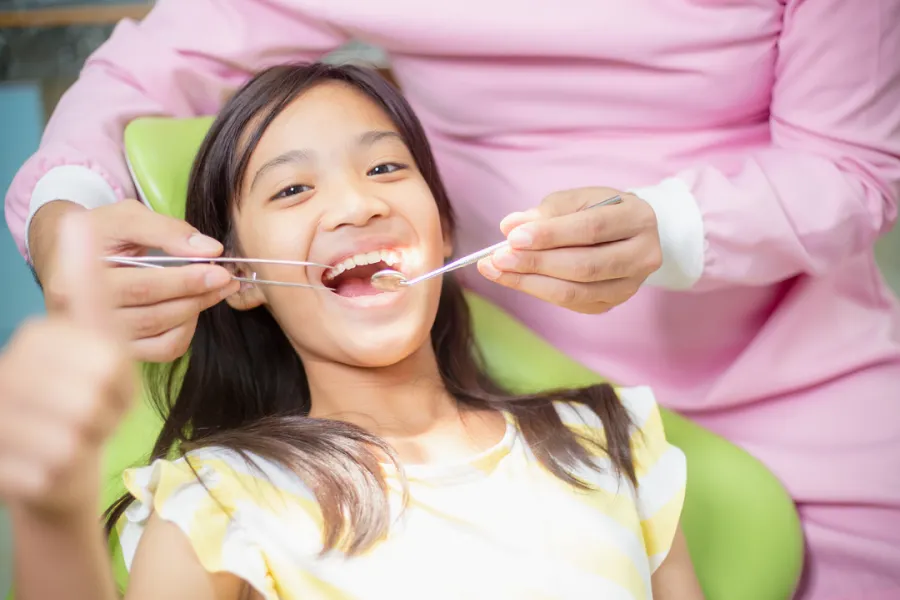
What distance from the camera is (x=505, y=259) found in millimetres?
832

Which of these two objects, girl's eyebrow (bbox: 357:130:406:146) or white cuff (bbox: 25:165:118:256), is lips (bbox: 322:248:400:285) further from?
white cuff (bbox: 25:165:118:256)

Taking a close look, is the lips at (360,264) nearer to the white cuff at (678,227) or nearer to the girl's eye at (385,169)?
the girl's eye at (385,169)

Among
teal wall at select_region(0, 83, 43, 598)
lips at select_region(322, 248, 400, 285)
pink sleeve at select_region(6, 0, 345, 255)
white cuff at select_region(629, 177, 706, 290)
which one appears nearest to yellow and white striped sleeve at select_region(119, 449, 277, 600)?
lips at select_region(322, 248, 400, 285)

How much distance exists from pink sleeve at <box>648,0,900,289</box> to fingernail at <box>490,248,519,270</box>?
27 centimetres

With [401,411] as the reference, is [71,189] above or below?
above

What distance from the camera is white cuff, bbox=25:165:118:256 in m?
0.97

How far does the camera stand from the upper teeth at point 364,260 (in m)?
0.90

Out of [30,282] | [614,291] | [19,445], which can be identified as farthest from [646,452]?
[30,282]

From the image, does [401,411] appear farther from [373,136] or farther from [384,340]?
[373,136]

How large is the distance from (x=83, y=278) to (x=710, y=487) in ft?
2.78

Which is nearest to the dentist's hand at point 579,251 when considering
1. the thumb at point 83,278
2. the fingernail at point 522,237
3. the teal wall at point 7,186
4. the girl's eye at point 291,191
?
the fingernail at point 522,237

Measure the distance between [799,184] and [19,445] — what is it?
885mm

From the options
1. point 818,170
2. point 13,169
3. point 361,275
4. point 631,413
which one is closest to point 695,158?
point 818,170

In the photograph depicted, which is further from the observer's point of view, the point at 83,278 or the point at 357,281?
the point at 357,281
